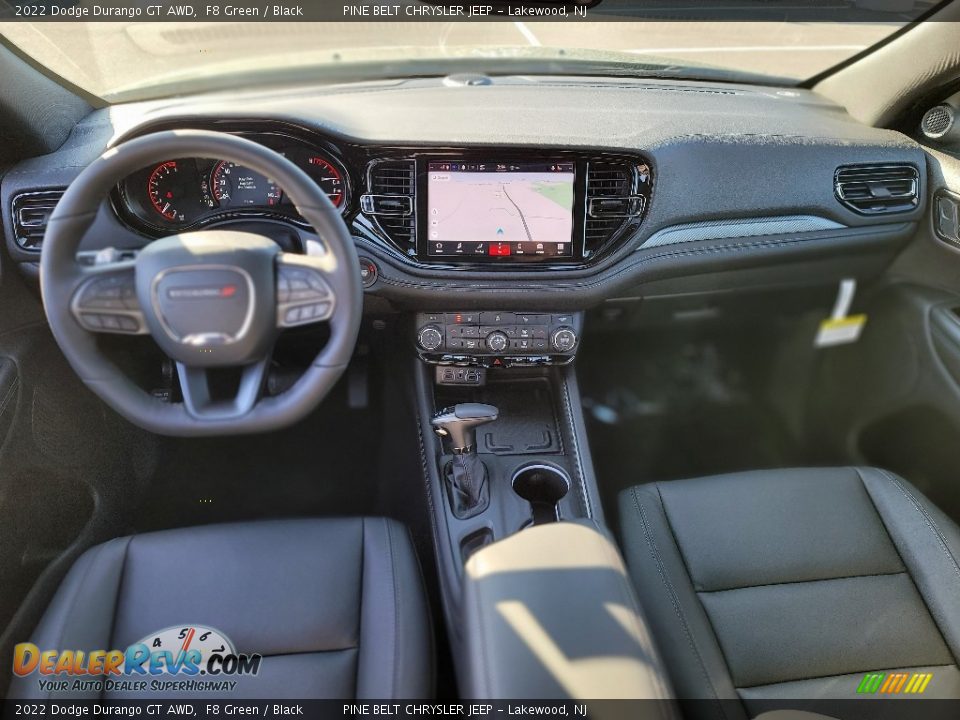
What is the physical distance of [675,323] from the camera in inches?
100

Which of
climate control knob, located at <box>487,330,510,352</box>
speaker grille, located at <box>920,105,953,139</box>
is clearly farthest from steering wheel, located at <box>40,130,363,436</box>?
speaker grille, located at <box>920,105,953,139</box>

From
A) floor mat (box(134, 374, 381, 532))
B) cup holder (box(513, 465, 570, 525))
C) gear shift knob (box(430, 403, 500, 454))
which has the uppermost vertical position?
gear shift knob (box(430, 403, 500, 454))

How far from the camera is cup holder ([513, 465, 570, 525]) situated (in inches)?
72.2

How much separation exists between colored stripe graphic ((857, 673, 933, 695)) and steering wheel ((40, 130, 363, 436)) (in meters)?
1.18

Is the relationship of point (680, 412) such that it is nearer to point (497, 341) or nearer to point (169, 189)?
point (497, 341)

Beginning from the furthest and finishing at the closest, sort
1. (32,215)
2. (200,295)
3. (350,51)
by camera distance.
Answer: (350,51), (32,215), (200,295)

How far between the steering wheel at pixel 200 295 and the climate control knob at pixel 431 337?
1.94 ft

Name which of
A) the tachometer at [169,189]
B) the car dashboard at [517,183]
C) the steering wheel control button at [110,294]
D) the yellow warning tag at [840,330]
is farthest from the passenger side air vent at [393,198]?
the yellow warning tag at [840,330]

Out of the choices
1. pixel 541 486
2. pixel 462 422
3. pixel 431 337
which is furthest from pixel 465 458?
pixel 431 337

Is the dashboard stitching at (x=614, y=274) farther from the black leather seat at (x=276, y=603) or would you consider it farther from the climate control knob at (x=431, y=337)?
the black leather seat at (x=276, y=603)

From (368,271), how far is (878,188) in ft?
4.83

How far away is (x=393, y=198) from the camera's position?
1722 mm

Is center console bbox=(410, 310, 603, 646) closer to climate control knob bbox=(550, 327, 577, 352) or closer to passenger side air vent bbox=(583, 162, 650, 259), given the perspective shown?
climate control knob bbox=(550, 327, 577, 352)

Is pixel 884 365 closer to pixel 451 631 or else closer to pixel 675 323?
pixel 675 323
